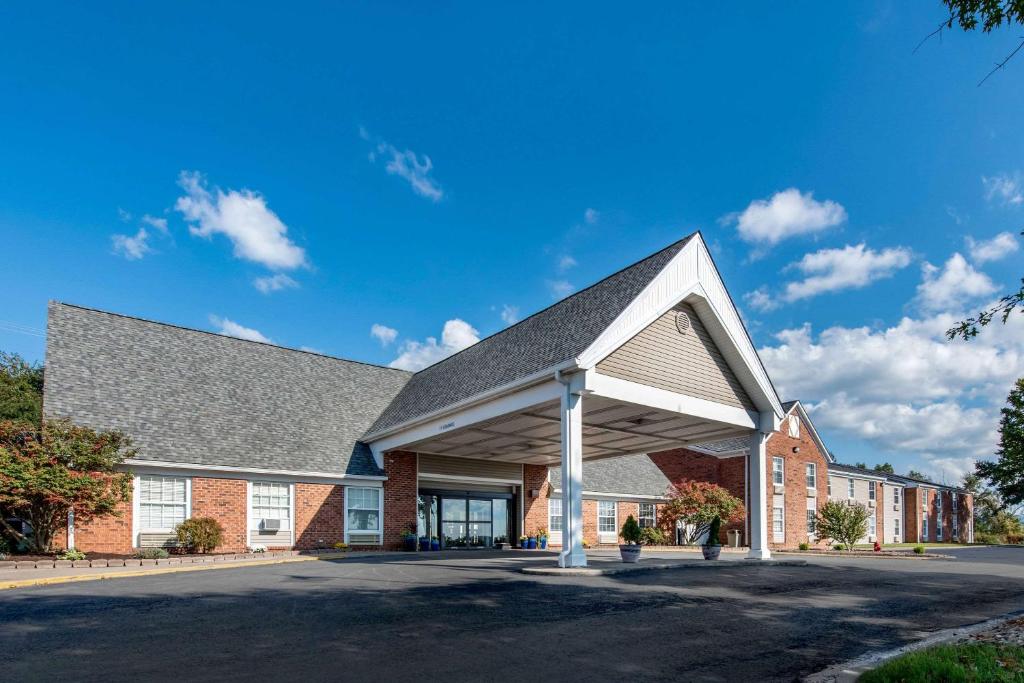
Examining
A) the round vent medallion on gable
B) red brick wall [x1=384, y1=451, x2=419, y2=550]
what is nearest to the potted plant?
the round vent medallion on gable

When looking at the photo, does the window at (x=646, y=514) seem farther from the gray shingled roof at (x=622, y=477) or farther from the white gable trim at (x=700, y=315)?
the white gable trim at (x=700, y=315)

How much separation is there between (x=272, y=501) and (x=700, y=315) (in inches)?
546

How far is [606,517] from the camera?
31297 millimetres

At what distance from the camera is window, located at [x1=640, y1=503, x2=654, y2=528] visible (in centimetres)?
3325

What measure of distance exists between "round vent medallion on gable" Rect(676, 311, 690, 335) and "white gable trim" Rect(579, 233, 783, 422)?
414mm

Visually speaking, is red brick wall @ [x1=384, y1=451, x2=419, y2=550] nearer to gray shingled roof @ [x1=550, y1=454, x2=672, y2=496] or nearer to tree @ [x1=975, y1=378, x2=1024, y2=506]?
gray shingled roof @ [x1=550, y1=454, x2=672, y2=496]

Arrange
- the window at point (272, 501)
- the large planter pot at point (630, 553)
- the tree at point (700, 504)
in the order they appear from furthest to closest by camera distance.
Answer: the tree at point (700, 504) < the window at point (272, 501) < the large planter pot at point (630, 553)

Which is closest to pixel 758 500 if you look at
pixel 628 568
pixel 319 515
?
pixel 628 568

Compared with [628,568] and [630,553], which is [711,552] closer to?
[630,553]

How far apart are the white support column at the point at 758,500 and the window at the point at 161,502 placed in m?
16.0

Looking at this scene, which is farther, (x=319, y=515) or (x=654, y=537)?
(x=654, y=537)

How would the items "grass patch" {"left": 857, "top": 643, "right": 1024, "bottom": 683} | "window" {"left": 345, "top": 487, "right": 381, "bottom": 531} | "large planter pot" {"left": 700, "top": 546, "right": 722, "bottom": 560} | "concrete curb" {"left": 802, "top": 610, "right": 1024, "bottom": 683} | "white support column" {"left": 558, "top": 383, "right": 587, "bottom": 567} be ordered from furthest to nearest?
1. "window" {"left": 345, "top": 487, "right": 381, "bottom": 531}
2. "large planter pot" {"left": 700, "top": 546, "right": 722, "bottom": 560}
3. "white support column" {"left": 558, "top": 383, "right": 587, "bottom": 567}
4. "concrete curb" {"left": 802, "top": 610, "right": 1024, "bottom": 683}
5. "grass patch" {"left": 857, "top": 643, "right": 1024, "bottom": 683}

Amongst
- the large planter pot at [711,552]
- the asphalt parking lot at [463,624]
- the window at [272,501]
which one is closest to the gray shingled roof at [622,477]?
the large planter pot at [711,552]

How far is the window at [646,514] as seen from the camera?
33.2 m
